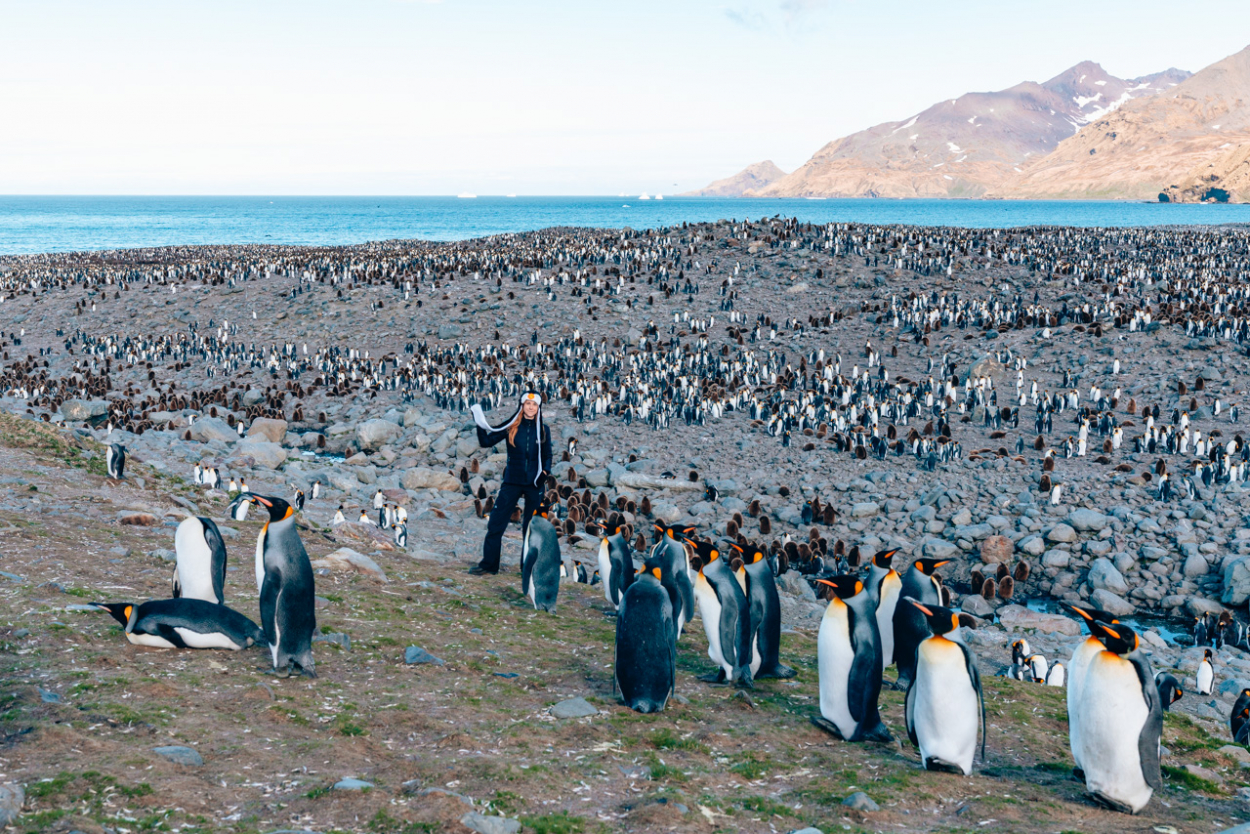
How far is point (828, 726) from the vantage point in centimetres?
652

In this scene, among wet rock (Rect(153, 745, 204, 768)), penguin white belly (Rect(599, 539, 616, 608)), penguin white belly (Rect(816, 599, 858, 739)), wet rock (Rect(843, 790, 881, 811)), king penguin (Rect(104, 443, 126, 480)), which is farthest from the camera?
king penguin (Rect(104, 443, 126, 480))

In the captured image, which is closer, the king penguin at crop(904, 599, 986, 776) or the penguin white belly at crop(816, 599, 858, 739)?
the king penguin at crop(904, 599, 986, 776)

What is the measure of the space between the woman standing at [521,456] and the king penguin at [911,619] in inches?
172

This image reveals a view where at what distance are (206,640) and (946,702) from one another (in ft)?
17.9

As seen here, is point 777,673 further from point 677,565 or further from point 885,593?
point 677,565

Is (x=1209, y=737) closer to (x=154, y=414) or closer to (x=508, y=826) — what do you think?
(x=508, y=826)

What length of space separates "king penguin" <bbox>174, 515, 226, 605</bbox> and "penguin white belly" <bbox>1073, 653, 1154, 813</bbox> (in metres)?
6.76

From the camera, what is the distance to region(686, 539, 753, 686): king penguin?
732 centimetres

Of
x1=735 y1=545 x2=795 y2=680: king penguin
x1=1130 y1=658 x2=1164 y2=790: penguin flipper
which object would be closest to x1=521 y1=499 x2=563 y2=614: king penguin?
x1=735 y1=545 x2=795 y2=680: king penguin

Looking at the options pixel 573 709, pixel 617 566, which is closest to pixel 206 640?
pixel 573 709

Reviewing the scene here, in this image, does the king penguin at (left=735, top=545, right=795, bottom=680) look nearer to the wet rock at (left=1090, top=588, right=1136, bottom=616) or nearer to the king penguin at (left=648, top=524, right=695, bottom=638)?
the king penguin at (left=648, top=524, right=695, bottom=638)

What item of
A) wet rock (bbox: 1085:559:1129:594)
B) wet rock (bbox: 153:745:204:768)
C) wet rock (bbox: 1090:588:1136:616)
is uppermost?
wet rock (bbox: 153:745:204:768)

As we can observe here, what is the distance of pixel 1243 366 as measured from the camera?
1958 cm

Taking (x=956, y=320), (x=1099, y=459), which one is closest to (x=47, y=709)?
(x=1099, y=459)
